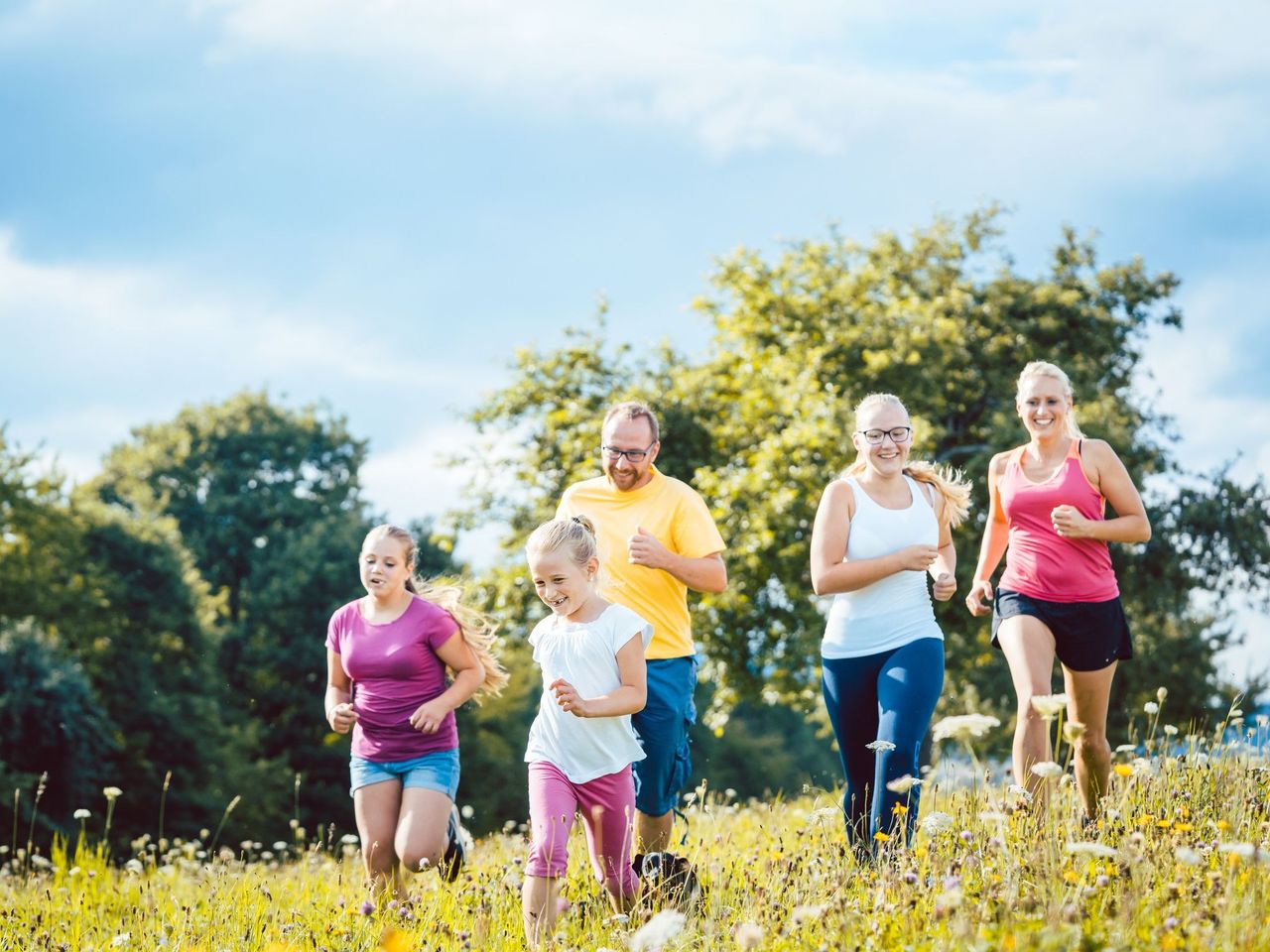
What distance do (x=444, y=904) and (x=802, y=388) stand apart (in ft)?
45.3

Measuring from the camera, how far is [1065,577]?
5793 mm

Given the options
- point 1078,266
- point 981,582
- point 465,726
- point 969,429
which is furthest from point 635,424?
point 465,726

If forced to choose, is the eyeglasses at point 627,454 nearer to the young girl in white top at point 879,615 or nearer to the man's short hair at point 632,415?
the man's short hair at point 632,415

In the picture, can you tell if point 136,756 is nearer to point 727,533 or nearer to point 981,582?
point 727,533

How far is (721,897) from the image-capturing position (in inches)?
193

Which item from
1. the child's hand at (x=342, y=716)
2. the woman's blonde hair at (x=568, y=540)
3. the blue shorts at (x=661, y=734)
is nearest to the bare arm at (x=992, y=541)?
the blue shorts at (x=661, y=734)

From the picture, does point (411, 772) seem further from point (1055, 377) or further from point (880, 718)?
point (1055, 377)

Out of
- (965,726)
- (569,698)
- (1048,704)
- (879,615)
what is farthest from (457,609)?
(1048,704)

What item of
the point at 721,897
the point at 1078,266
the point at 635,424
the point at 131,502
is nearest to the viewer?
the point at 721,897

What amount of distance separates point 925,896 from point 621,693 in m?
1.33

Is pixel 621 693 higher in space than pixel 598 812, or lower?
higher

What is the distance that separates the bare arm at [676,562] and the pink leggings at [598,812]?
1.01m

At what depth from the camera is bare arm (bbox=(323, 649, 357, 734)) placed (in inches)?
233

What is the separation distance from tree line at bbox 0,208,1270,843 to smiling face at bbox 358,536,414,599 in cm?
758
